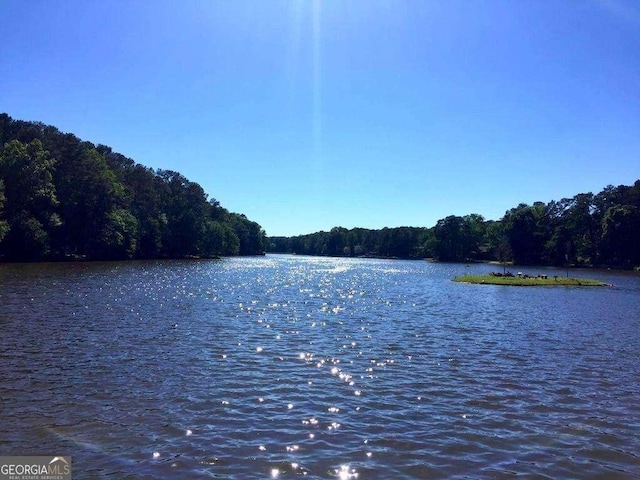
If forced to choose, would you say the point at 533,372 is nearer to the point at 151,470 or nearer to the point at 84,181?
the point at 151,470

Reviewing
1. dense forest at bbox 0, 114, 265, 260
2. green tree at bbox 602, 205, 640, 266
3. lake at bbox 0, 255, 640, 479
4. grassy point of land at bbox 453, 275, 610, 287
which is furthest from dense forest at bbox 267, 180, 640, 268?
lake at bbox 0, 255, 640, 479

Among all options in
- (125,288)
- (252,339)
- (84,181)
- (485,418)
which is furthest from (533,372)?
(84,181)

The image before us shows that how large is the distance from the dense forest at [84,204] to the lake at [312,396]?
6263cm

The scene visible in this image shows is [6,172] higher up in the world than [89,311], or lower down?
higher up

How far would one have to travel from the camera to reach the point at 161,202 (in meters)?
146

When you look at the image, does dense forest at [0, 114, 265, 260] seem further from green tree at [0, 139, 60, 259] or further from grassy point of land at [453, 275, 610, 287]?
grassy point of land at [453, 275, 610, 287]

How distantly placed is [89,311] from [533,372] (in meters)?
26.9

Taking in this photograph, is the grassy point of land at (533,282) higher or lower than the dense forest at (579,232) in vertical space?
lower

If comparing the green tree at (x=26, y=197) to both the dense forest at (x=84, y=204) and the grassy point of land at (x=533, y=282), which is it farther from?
the grassy point of land at (x=533, y=282)

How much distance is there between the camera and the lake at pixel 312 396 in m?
10.5

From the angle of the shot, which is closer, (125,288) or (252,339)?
(252,339)

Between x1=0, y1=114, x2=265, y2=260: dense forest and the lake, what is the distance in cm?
6263

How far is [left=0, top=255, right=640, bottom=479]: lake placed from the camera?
10501 millimetres

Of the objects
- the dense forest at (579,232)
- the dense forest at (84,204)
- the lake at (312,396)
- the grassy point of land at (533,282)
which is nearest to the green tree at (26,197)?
the dense forest at (84,204)
